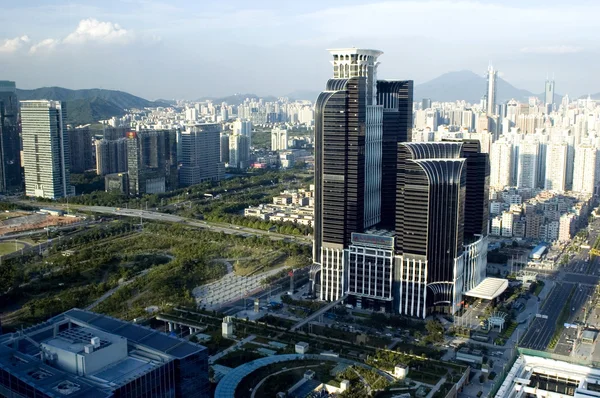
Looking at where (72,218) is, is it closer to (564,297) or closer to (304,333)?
(304,333)

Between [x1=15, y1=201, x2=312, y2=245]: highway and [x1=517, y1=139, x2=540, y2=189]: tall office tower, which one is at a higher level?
[x1=517, y1=139, x2=540, y2=189]: tall office tower

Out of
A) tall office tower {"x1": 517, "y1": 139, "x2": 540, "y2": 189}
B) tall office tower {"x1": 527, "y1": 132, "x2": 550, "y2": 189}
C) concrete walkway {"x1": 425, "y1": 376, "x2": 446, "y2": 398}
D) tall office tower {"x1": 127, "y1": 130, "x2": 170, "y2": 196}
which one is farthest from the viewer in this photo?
tall office tower {"x1": 527, "y1": 132, "x2": 550, "y2": 189}

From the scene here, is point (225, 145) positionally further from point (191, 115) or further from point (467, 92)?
point (467, 92)

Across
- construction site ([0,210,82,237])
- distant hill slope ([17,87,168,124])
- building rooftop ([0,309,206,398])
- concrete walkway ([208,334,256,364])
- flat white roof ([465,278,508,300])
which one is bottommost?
concrete walkway ([208,334,256,364])

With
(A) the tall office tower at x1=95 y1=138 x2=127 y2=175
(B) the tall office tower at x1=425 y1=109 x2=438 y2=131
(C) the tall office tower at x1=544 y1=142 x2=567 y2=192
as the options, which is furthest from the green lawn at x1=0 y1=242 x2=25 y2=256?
(B) the tall office tower at x1=425 y1=109 x2=438 y2=131

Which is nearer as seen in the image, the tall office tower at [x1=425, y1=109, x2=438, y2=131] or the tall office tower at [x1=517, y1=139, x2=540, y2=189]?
the tall office tower at [x1=517, y1=139, x2=540, y2=189]

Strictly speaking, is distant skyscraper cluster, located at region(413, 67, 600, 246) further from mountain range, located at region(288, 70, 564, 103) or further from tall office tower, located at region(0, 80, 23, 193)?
mountain range, located at region(288, 70, 564, 103)

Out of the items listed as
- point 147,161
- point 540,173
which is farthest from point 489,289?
point 147,161
